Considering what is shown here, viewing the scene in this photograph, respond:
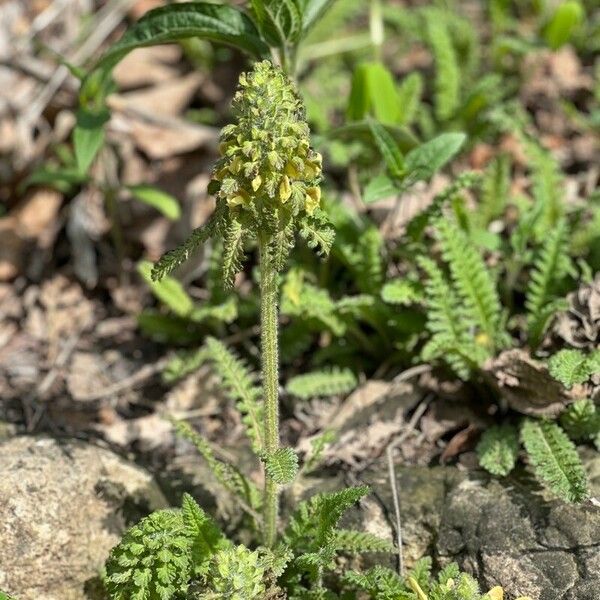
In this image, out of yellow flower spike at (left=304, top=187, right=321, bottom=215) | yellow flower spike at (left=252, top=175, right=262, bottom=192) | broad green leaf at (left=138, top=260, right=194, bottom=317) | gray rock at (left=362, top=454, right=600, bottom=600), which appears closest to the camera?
yellow flower spike at (left=252, top=175, right=262, bottom=192)

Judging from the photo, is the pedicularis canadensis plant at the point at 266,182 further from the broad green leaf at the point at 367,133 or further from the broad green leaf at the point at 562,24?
the broad green leaf at the point at 562,24

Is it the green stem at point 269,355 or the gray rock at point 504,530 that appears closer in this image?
the green stem at point 269,355

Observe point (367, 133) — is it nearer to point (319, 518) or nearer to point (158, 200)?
point (158, 200)

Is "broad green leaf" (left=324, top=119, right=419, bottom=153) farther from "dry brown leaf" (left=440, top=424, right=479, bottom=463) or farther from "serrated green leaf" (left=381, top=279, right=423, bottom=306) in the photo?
"dry brown leaf" (left=440, top=424, right=479, bottom=463)

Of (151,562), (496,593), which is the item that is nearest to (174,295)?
(151,562)

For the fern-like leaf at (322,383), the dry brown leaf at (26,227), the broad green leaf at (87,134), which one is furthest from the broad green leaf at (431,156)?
the dry brown leaf at (26,227)

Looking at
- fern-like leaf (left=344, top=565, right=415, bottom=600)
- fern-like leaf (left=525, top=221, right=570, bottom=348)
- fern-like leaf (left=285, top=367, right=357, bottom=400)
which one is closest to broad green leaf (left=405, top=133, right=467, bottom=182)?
fern-like leaf (left=525, top=221, right=570, bottom=348)
